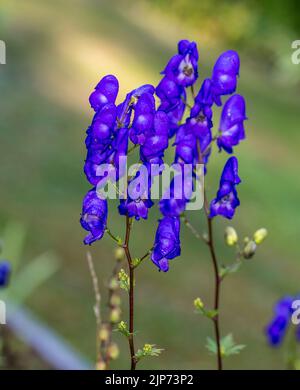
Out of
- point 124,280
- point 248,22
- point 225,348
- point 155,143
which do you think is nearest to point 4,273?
point 225,348

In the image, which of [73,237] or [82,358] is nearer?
[82,358]

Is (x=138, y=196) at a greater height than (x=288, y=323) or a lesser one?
lesser

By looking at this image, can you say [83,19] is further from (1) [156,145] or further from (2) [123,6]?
(1) [156,145]

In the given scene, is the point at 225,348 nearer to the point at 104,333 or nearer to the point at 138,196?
the point at 104,333

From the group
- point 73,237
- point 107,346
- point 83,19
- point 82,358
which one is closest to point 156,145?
point 107,346

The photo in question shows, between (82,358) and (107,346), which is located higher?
(82,358)

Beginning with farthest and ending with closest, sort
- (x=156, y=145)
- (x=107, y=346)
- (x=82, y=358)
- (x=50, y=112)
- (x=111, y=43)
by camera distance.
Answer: (x=111, y=43)
(x=50, y=112)
(x=82, y=358)
(x=107, y=346)
(x=156, y=145)
